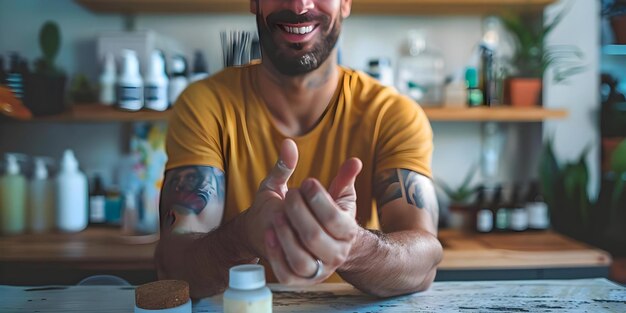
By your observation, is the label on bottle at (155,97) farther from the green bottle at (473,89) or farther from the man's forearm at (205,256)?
the green bottle at (473,89)

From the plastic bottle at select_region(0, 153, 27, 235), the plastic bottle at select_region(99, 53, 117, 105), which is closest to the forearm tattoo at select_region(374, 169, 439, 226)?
the plastic bottle at select_region(99, 53, 117, 105)

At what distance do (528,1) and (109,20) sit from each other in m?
1.06

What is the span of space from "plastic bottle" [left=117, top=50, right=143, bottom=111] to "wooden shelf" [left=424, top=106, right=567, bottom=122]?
694 millimetres

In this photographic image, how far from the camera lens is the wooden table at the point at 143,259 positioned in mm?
1250

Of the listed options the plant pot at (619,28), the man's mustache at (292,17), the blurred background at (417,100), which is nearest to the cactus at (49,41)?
the blurred background at (417,100)

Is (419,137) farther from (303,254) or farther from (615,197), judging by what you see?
(615,197)

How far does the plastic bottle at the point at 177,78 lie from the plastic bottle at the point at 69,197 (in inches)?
11.7

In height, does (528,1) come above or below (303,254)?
above

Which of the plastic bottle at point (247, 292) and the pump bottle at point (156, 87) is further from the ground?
the pump bottle at point (156, 87)

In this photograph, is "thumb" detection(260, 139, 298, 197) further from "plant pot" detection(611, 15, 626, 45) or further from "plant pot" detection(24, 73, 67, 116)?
"plant pot" detection(611, 15, 626, 45)

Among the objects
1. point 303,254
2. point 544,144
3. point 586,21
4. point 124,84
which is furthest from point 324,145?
point 586,21

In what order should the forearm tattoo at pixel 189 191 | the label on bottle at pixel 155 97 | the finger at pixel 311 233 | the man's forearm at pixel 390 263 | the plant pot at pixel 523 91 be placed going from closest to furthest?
1. the finger at pixel 311 233
2. the man's forearm at pixel 390 263
3. the forearm tattoo at pixel 189 191
4. the label on bottle at pixel 155 97
5. the plant pot at pixel 523 91

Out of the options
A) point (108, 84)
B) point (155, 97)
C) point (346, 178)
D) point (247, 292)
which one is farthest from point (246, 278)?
point (108, 84)

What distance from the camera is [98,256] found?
126 cm
